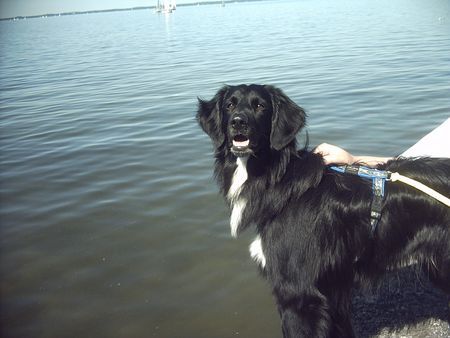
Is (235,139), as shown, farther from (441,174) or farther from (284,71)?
(284,71)

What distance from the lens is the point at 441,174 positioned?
328 cm

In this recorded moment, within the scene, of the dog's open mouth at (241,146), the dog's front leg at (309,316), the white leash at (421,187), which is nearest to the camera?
the white leash at (421,187)

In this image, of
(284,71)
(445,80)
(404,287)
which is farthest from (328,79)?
(404,287)

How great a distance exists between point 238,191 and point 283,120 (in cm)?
72

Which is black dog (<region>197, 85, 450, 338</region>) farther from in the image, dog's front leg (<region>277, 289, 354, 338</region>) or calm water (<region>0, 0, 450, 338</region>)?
calm water (<region>0, 0, 450, 338</region>)

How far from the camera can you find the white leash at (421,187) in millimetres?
3036

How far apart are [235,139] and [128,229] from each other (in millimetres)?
3329

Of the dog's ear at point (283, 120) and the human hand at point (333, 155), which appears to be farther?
the human hand at point (333, 155)

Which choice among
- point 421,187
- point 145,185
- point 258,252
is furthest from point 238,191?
point 145,185

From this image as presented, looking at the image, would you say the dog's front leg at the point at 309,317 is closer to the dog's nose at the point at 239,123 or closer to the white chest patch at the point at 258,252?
the white chest patch at the point at 258,252

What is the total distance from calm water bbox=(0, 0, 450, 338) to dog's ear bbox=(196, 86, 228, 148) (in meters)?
2.02

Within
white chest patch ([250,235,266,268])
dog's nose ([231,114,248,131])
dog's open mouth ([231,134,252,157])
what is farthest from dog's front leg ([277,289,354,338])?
dog's nose ([231,114,248,131])

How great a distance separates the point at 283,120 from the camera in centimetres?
366

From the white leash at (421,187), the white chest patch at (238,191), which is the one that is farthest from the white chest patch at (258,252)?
the white leash at (421,187)
